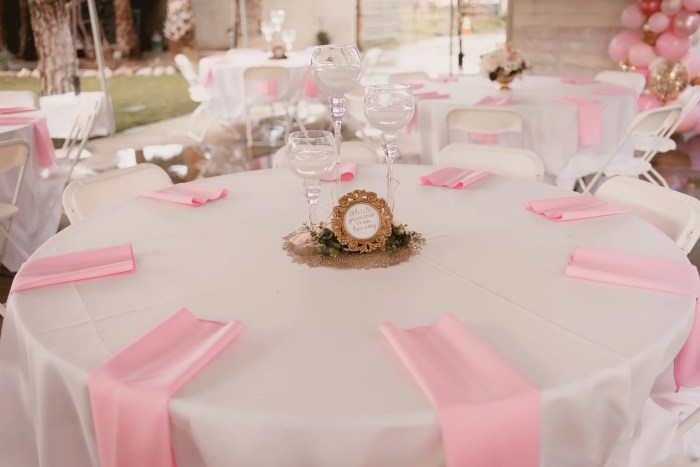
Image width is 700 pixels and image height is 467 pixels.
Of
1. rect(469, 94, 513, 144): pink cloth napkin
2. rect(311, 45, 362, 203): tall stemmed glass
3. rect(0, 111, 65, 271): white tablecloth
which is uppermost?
rect(311, 45, 362, 203): tall stemmed glass

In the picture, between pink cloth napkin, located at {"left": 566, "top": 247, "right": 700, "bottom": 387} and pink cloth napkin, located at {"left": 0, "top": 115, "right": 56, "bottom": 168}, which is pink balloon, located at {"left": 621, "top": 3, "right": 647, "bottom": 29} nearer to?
pink cloth napkin, located at {"left": 0, "top": 115, "right": 56, "bottom": 168}

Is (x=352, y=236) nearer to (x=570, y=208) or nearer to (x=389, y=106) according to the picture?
(x=389, y=106)

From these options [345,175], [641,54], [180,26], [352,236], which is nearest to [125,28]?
[180,26]

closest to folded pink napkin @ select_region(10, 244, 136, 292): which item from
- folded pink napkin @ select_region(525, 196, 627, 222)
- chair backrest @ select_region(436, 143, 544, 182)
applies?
folded pink napkin @ select_region(525, 196, 627, 222)

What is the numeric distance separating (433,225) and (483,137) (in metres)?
2.32

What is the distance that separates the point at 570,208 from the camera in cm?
185

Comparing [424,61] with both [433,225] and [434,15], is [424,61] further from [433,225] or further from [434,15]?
[433,225]

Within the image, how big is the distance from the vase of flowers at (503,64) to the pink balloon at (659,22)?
2895 millimetres

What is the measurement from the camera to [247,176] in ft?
7.77

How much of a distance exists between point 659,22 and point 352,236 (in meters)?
6.03

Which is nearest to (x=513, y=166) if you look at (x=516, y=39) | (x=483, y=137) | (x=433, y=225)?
(x=433, y=225)

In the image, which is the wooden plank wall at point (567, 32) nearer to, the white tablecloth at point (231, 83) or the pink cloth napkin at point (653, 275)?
the white tablecloth at point (231, 83)

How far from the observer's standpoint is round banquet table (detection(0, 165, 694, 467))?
41.3 inches

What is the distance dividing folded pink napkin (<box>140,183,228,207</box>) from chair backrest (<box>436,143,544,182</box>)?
40.0 inches
